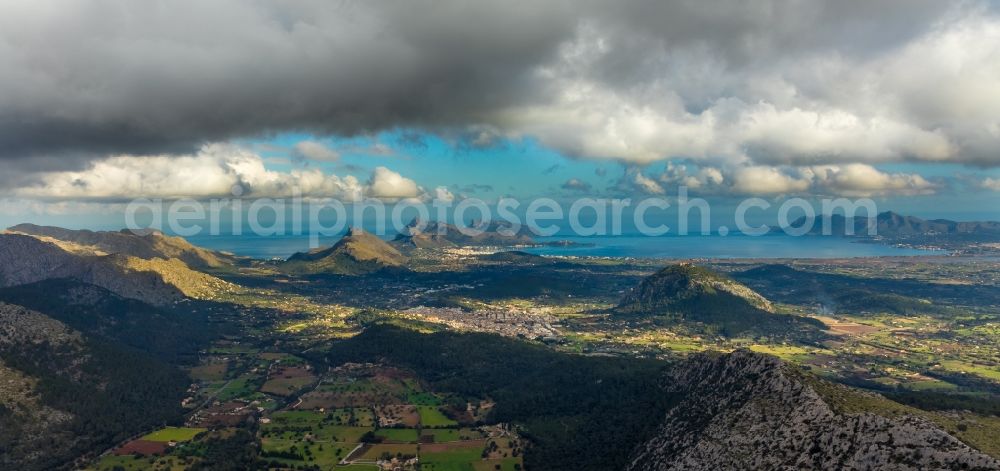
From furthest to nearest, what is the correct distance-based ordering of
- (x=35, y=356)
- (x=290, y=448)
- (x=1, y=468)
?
(x=35, y=356) → (x=290, y=448) → (x=1, y=468)

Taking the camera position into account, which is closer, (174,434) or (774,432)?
(774,432)

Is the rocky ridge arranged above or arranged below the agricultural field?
above

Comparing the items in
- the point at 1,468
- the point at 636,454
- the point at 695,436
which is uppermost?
the point at 695,436

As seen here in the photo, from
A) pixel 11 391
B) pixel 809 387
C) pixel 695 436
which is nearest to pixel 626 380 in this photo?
pixel 695 436

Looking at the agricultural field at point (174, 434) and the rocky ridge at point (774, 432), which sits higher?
the rocky ridge at point (774, 432)

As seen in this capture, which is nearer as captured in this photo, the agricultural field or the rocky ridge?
the rocky ridge

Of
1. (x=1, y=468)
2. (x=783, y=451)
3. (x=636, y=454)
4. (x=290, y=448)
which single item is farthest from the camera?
(x=290, y=448)

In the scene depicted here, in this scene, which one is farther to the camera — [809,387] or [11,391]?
[11,391]

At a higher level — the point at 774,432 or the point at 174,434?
the point at 774,432

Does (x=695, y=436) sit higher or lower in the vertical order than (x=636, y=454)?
higher

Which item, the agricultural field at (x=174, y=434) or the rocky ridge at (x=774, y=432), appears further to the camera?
the agricultural field at (x=174, y=434)

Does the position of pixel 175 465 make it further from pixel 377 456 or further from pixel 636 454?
pixel 636 454
